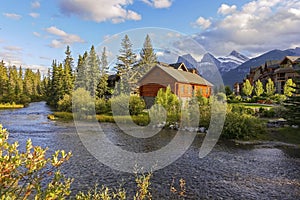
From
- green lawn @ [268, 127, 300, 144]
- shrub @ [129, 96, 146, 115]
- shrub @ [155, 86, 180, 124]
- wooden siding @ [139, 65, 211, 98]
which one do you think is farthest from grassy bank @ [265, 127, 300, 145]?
shrub @ [129, 96, 146, 115]

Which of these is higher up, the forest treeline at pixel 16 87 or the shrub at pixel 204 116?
the forest treeline at pixel 16 87

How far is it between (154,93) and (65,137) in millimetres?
19935

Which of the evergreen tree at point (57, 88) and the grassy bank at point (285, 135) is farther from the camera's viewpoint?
the evergreen tree at point (57, 88)

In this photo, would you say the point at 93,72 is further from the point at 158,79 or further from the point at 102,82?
the point at 158,79

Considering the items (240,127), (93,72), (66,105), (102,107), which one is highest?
(93,72)

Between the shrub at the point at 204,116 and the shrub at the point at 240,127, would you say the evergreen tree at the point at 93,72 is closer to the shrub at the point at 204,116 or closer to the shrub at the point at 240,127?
the shrub at the point at 204,116

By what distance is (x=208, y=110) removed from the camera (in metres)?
26.2

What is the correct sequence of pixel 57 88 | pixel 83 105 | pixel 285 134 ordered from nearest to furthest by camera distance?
pixel 285 134 < pixel 83 105 < pixel 57 88

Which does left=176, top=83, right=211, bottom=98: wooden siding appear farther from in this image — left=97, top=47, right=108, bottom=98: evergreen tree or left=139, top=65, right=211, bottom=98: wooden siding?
left=97, top=47, right=108, bottom=98: evergreen tree

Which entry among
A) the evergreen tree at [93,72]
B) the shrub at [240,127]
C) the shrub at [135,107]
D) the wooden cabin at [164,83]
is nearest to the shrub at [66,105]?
the evergreen tree at [93,72]

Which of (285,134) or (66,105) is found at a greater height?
(66,105)

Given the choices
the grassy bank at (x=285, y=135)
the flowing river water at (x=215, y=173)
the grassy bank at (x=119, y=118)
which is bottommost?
the flowing river water at (x=215, y=173)

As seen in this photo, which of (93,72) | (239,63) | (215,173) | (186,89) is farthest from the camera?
(239,63)

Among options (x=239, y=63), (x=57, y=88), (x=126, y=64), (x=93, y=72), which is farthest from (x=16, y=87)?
(x=239, y=63)
